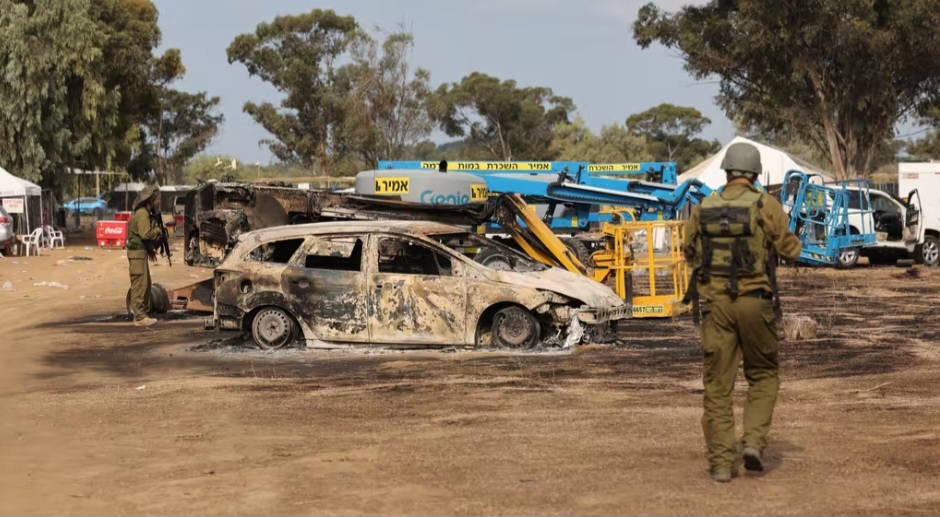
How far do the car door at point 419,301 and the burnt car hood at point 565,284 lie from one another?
0.50 m

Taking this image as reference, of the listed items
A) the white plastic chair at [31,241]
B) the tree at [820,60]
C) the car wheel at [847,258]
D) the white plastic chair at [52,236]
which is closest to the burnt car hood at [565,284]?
the car wheel at [847,258]

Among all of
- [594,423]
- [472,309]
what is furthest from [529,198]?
[594,423]

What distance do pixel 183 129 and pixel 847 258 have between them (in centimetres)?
7263

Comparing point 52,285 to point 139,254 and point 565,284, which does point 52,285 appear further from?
point 565,284

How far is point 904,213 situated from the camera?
28.3 metres

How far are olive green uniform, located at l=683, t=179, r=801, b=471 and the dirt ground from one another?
1.29 feet

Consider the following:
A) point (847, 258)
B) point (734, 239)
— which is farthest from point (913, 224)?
point (734, 239)

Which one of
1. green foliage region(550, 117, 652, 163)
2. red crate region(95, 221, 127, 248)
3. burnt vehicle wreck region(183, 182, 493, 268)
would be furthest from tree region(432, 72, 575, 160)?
burnt vehicle wreck region(183, 182, 493, 268)

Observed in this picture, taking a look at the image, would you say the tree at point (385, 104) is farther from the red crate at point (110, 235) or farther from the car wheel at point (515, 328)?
the car wheel at point (515, 328)

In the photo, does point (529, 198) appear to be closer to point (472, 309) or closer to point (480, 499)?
point (472, 309)

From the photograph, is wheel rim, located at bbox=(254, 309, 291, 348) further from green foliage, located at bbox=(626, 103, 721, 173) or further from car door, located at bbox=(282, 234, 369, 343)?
green foliage, located at bbox=(626, 103, 721, 173)

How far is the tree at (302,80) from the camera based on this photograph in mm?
71750

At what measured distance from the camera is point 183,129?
3652 inches

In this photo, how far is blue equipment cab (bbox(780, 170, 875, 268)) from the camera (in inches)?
1035
